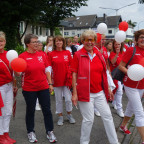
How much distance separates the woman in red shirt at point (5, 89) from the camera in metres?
3.49

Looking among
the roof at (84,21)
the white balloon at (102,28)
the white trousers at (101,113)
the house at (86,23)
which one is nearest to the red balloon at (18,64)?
the white trousers at (101,113)

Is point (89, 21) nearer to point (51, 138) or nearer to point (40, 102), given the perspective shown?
point (40, 102)

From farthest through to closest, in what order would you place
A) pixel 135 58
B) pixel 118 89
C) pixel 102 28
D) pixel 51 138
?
pixel 118 89 → pixel 102 28 → pixel 51 138 → pixel 135 58

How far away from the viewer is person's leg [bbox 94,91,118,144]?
125 inches

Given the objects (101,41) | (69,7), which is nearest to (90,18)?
(69,7)

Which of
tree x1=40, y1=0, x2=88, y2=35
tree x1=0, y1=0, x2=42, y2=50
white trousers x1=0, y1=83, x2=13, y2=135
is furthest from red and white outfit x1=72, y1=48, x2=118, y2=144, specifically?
tree x1=40, y1=0, x2=88, y2=35

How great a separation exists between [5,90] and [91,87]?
5.02 feet

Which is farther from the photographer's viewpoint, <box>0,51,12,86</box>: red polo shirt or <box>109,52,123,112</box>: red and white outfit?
<box>109,52,123,112</box>: red and white outfit

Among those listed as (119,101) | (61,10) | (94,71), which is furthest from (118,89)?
(61,10)

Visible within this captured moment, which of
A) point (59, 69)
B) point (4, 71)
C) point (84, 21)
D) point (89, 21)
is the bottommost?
point (59, 69)

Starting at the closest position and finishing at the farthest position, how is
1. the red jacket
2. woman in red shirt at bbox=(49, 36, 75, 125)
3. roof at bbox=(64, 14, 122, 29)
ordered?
the red jacket, woman in red shirt at bbox=(49, 36, 75, 125), roof at bbox=(64, 14, 122, 29)

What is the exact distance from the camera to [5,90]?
359cm

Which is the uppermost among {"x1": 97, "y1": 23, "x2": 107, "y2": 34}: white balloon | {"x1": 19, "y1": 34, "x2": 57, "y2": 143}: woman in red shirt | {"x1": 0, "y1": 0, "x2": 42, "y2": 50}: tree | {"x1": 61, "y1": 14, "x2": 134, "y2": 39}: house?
{"x1": 61, "y1": 14, "x2": 134, "y2": 39}: house

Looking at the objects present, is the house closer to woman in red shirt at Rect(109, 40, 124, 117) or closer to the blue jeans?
woman in red shirt at Rect(109, 40, 124, 117)
